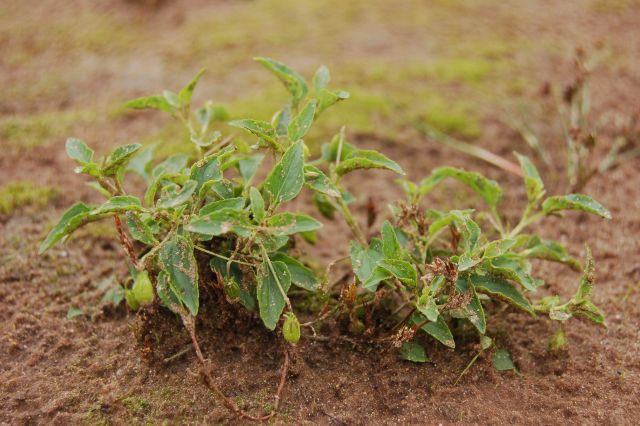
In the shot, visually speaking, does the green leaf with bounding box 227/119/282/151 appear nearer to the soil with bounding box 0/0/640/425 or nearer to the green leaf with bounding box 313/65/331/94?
the green leaf with bounding box 313/65/331/94

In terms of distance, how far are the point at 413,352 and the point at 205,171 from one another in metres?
0.82

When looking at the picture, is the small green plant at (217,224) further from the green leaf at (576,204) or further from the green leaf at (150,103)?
the green leaf at (576,204)

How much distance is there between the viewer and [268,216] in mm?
1750

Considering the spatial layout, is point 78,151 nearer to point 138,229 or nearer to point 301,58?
point 138,229

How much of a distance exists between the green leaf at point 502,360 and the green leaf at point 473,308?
0.65ft

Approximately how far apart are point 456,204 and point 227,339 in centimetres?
126

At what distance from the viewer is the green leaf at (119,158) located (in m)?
1.78

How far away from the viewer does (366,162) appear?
1905 millimetres

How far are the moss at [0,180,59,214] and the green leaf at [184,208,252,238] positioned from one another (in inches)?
48.1

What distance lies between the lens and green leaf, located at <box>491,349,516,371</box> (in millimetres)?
1934

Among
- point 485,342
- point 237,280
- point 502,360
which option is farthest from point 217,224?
point 502,360

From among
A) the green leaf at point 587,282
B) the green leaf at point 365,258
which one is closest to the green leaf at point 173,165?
the green leaf at point 365,258

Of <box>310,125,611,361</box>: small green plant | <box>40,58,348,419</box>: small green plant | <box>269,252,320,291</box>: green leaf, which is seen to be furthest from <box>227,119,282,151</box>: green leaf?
<box>269,252,320,291</box>: green leaf

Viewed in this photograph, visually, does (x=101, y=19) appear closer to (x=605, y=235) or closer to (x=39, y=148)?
(x=39, y=148)
